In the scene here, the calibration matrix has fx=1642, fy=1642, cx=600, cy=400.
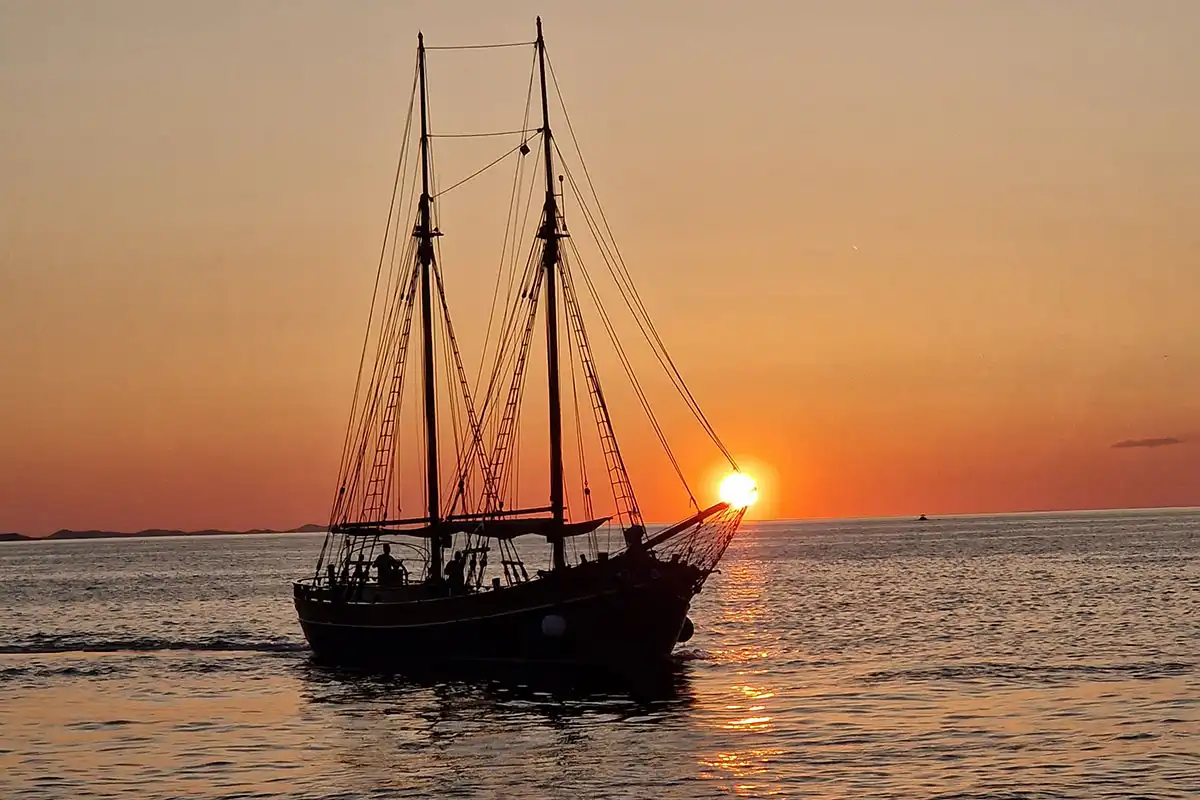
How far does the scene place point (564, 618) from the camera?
52562mm

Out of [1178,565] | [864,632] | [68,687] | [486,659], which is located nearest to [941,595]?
[864,632]

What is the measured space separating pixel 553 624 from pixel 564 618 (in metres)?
0.40

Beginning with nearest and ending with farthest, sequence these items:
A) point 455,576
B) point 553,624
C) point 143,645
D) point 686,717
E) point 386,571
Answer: point 686,717 → point 553,624 → point 455,576 → point 386,571 → point 143,645

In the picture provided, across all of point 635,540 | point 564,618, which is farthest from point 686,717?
point 635,540

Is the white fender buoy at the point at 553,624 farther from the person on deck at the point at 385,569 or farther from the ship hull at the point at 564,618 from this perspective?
the person on deck at the point at 385,569

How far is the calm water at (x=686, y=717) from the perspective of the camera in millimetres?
34750

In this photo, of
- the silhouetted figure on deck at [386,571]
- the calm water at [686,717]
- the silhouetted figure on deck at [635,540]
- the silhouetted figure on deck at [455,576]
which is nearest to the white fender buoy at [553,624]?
the calm water at [686,717]

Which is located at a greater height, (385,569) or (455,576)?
(385,569)

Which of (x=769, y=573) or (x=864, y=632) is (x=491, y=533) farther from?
(x=769, y=573)

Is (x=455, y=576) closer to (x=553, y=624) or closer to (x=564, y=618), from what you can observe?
(x=553, y=624)

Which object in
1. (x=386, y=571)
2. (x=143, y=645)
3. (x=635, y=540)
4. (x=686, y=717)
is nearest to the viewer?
(x=686, y=717)

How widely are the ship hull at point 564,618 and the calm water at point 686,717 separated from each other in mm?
1415

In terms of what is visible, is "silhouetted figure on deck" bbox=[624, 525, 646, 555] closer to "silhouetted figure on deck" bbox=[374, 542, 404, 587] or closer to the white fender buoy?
the white fender buoy

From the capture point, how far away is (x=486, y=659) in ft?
179
